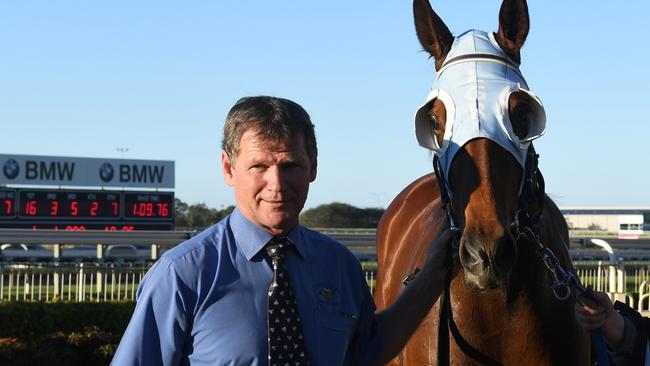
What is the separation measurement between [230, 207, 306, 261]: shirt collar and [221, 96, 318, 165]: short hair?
154 mm

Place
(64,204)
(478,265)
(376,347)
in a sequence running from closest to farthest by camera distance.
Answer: (376,347) < (478,265) < (64,204)

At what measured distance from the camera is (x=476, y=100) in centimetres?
316

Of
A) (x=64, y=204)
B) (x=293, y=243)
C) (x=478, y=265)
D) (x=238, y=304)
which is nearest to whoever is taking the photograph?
(x=238, y=304)

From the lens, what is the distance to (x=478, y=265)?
9.45ft

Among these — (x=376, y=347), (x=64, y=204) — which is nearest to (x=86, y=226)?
(x=64, y=204)

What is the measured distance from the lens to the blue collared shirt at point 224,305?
2098mm

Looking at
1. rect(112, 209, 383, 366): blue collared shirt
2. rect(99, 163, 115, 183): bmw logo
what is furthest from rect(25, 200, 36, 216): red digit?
rect(112, 209, 383, 366): blue collared shirt

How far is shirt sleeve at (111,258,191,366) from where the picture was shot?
6.85ft

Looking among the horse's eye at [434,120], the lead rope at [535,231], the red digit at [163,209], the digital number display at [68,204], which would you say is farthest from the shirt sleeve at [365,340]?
the red digit at [163,209]

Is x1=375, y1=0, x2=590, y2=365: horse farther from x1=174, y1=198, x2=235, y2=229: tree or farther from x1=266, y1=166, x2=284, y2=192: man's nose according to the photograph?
x1=174, y1=198, x2=235, y2=229: tree

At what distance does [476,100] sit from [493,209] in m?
0.44

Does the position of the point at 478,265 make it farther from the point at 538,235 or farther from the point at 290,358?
the point at 290,358

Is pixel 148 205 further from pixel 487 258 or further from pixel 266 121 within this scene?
pixel 266 121

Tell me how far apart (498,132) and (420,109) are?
34cm
